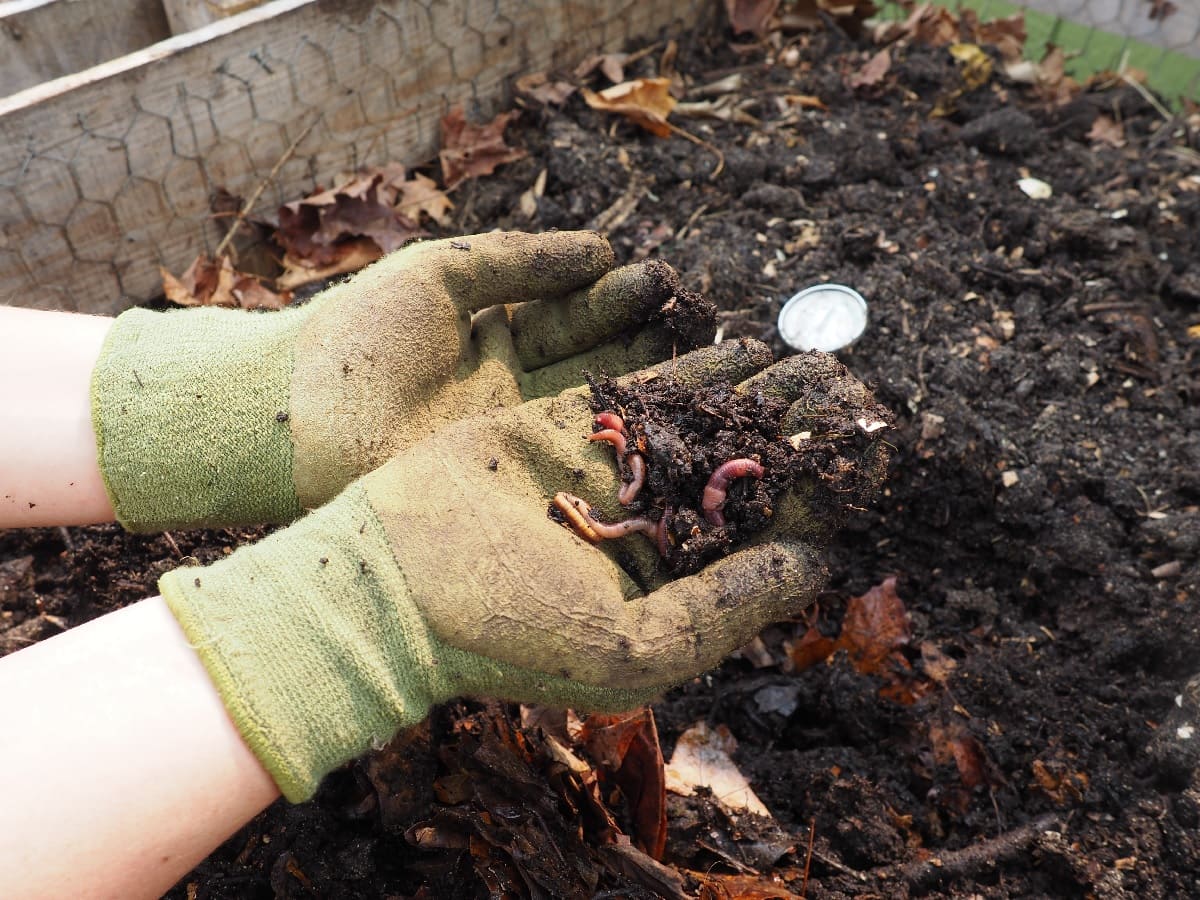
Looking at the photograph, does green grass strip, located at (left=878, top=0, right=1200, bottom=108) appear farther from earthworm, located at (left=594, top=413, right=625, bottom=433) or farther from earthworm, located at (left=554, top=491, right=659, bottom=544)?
earthworm, located at (left=554, top=491, right=659, bottom=544)

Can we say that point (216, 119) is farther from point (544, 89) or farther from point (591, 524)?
point (591, 524)

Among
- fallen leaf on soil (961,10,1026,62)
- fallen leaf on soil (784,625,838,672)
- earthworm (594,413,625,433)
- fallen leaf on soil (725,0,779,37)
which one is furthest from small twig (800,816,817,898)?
fallen leaf on soil (961,10,1026,62)

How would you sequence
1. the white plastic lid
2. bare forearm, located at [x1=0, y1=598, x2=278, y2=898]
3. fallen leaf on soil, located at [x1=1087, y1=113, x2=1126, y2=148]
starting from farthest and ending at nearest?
fallen leaf on soil, located at [x1=1087, y1=113, x2=1126, y2=148] → the white plastic lid → bare forearm, located at [x1=0, y1=598, x2=278, y2=898]

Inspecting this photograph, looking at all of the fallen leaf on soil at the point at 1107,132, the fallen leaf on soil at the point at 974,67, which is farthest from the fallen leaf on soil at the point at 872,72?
the fallen leaf on soil at the point at 1107,132

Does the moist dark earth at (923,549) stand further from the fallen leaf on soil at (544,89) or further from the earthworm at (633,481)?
the earthworm at (633,481)

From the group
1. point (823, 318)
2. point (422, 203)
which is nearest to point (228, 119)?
point (422, 203)

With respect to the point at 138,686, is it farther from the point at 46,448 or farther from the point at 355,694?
the point at 46,448

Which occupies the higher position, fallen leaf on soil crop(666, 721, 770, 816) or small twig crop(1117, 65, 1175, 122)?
small twig crop(1117, 65, 1175, 122)
